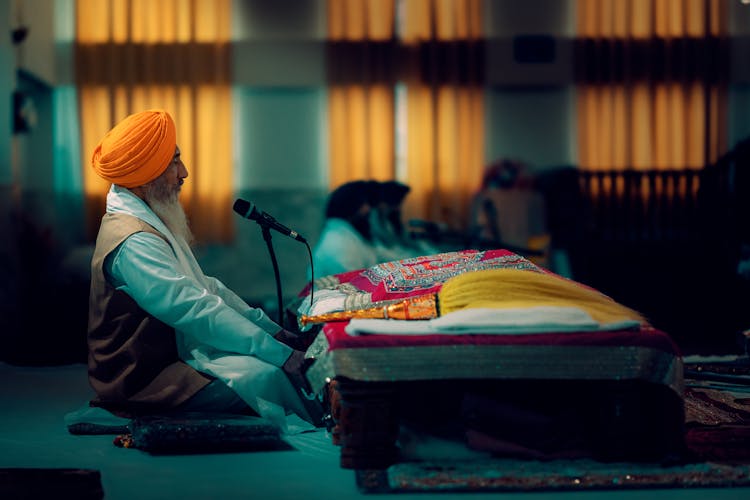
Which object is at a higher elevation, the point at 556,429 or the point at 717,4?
the point at 717,4

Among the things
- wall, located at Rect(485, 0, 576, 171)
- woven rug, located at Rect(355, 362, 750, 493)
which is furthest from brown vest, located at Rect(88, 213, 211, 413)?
wall, located at Rect(485, 0, 576, 171)

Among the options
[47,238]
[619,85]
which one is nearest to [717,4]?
[619,85]

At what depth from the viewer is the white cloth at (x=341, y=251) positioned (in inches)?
171

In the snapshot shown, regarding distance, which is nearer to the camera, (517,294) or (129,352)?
(517,294)

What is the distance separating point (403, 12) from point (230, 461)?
5.86m

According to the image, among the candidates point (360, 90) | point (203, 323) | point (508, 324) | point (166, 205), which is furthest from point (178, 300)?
point (360, 90)

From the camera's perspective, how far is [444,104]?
24.2 ft

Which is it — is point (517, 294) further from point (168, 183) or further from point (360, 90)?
point (360, 90)

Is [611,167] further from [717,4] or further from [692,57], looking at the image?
[717,4]

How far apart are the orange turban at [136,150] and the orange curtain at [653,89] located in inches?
206

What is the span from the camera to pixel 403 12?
295 inches

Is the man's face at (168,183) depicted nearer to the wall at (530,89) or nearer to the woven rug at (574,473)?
the woven rug at (574,473)

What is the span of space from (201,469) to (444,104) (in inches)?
218

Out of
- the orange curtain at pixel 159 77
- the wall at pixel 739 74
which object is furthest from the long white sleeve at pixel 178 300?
the wall at pixel 739 74
